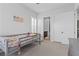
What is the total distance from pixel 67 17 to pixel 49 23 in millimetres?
307

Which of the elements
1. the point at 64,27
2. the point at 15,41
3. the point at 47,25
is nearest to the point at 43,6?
the point at 47,25

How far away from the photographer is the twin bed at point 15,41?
1195 millimetres

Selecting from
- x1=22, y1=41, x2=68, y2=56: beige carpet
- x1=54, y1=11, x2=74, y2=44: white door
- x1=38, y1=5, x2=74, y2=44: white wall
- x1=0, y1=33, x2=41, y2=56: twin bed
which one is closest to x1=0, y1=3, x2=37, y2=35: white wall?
x1=0, y1=33, x2=41, y2=56: twin bed

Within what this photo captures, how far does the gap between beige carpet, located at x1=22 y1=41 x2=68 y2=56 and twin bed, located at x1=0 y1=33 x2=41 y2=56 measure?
3.9 inches

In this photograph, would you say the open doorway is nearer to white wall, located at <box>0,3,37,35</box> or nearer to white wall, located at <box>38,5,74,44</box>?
white wall, located at <box>38,5,74,44</box>

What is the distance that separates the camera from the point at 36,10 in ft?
4.63

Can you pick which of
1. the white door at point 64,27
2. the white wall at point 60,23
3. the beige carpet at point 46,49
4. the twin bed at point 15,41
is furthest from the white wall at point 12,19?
the white door at point 64,27

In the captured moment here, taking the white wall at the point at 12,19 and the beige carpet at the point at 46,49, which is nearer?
the white wall at the point at 12,19

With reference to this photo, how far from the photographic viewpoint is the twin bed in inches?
47.1

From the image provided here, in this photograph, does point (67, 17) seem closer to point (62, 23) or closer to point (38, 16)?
point (62, 23)

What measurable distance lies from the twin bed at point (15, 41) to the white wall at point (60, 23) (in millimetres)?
169

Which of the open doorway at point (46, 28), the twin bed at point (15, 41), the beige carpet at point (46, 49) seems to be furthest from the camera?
the open doorway at point (46, 28)

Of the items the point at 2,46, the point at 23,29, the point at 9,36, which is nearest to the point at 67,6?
the point at 23,29

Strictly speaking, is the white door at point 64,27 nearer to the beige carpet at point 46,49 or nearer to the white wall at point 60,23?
the white wall at point 60,23
